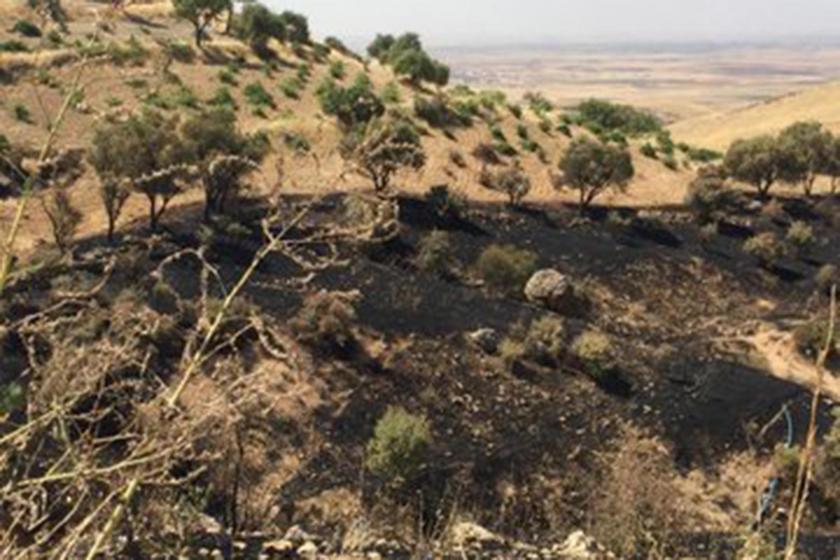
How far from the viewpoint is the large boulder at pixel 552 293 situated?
3139cm

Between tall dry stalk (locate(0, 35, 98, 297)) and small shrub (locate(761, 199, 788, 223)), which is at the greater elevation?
tall dry stalk (locate(0, 35, 98, 297))

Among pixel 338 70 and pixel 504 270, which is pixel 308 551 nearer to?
pixel 504 270

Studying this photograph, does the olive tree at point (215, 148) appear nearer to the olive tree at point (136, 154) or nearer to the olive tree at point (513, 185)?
the olive tree at point (136, 154)

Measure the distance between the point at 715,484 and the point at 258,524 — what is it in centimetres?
1150

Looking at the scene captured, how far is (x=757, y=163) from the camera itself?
44.3 m

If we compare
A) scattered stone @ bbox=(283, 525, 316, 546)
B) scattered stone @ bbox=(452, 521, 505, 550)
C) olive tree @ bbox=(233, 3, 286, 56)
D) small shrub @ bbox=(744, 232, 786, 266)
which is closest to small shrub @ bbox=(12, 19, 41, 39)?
olive tree @ bbox=(233, 3, 286, 56)

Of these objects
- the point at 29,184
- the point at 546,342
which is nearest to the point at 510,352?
the point at 546,342

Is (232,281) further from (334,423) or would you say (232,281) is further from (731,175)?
(731,175)

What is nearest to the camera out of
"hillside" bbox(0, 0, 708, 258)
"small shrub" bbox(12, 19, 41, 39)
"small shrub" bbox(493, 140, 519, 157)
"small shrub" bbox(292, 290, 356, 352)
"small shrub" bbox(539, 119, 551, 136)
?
"small shrub" bbox(292, 290, 356, 352)

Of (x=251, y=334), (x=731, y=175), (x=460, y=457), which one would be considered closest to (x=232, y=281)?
(x=251, y=334)

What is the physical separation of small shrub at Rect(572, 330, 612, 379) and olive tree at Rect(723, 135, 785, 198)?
21.1m

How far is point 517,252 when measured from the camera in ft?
109

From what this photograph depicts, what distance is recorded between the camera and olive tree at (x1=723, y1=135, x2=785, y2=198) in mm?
44344

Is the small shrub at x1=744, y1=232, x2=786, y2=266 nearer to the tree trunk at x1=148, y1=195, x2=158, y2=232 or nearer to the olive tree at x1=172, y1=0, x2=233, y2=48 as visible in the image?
the tree trunk at x1=148, y1=195, x2=158, y2=232
